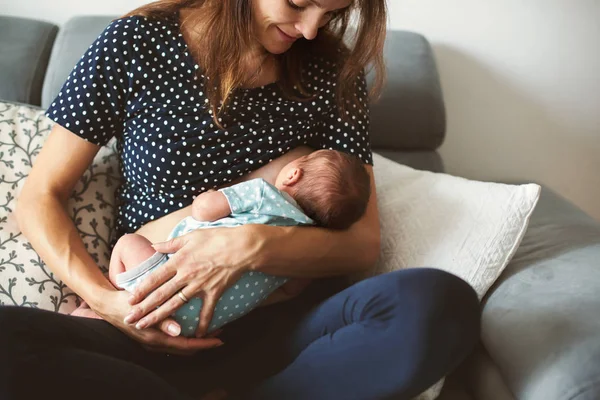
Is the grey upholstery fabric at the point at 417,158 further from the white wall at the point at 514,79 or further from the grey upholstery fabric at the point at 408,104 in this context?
the white wall at the point at 514,79

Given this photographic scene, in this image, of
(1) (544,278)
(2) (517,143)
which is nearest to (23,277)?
(1) (544,278)

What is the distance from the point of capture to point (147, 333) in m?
1.05

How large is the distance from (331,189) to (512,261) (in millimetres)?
479

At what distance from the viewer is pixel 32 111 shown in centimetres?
137

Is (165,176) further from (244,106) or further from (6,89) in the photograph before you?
(6,89)

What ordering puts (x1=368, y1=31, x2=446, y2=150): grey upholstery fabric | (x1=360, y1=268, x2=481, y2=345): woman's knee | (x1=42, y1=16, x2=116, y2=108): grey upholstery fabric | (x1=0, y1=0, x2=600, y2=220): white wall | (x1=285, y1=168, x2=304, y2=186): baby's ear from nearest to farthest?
1. (x1=360, y1=268, x2=481, y2=345): woman's knee
2. (x1=285, y1=168, x2=304, y2=186): baby's ear
3. (x1=42, y1=16, x2=116, y2=108): grey upholstery fabric
4. (x1=368, y1=31, x2=446, y2=150): grey upholstery fabric
5. (x1=0, y1=0, x2=600, y2=220): white wall

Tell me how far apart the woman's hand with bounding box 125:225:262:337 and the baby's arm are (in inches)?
1.1

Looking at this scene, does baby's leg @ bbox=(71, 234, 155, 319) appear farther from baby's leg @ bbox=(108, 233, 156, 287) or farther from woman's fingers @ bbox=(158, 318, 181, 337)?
woman's fingers @ bbox=(158, 318, 181, 337)

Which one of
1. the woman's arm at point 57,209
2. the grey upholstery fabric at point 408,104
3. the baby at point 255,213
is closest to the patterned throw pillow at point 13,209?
the woman's arm at point 57,209

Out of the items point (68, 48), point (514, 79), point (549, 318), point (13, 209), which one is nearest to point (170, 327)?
point (13, 209)

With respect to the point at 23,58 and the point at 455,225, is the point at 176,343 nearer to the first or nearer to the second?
the point at 455,225

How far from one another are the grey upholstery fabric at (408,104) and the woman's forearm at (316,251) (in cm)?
51

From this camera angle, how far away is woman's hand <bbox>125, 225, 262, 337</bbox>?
1049 mm

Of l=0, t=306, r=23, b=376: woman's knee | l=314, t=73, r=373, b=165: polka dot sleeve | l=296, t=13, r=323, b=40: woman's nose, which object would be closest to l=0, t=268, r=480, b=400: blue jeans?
l=0, t=306, r=23, b=376: woman's knee
